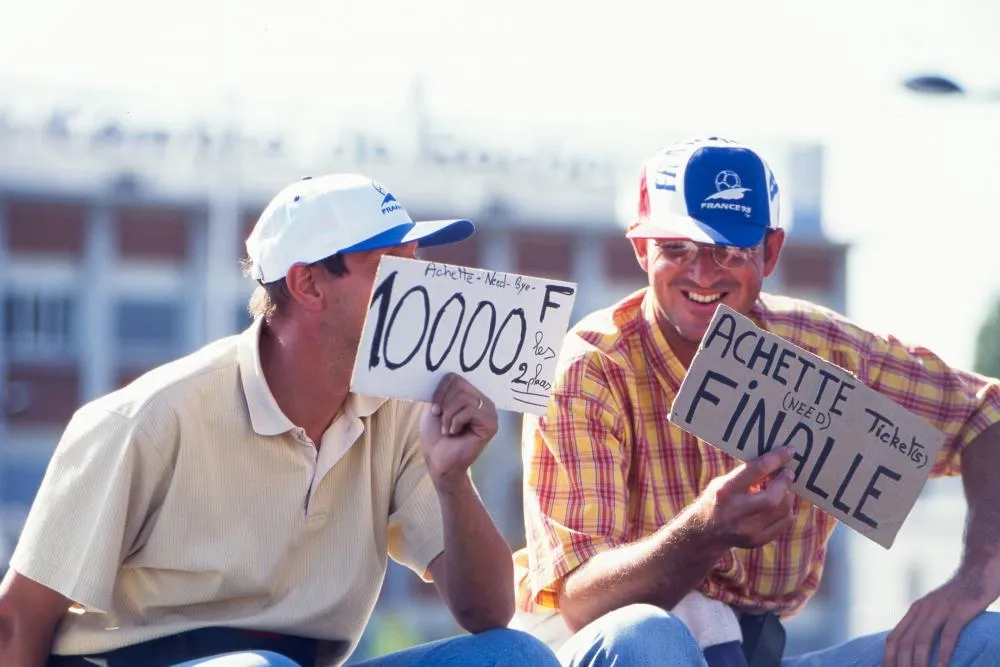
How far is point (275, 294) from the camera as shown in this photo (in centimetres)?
327

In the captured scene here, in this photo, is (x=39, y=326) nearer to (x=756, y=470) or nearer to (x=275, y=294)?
(x=275, y=294)

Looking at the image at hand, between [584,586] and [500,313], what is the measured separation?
0.62 meters

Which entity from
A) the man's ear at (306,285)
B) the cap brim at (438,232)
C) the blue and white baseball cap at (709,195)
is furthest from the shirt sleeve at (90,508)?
the blue and white baseball cap at (709,195)

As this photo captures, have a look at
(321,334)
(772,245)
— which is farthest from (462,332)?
(772,245)

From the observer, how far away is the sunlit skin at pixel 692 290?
348cm

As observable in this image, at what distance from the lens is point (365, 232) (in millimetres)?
3189

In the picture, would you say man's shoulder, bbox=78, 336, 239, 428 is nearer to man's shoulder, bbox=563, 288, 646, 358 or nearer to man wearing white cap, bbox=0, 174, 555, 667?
man wearing white cap, bbox=0, 174, 555, 667

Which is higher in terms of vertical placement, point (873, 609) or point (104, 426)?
point (104, 426)

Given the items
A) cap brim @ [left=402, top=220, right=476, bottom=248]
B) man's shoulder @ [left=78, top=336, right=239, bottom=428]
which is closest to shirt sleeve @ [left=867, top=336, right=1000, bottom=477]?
cap brim @ [left=402, top=220, right=476, bottom=248]

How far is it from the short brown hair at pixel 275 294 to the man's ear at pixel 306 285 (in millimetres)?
21

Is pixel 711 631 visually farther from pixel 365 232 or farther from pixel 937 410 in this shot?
pixel 365 232

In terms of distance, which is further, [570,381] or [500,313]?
[570,381]

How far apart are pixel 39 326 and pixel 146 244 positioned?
11.7 feet

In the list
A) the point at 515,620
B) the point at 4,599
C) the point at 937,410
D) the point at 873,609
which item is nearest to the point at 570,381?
the point at 515,620
